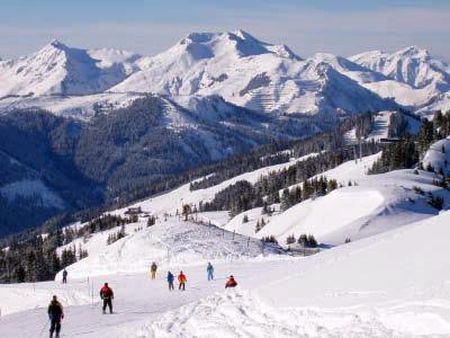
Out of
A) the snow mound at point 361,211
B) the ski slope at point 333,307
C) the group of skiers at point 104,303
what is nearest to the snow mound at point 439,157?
the snow mound at point 361,211

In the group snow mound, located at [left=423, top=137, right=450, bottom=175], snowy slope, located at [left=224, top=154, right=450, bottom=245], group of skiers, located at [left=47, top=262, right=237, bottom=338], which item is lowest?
group of skiers, located at [left=47, top=262, right=237, bottom=338]

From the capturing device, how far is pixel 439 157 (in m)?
151

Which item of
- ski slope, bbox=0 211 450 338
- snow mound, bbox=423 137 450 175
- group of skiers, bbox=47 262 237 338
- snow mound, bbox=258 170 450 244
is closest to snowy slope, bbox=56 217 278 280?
snow mound, bbox=258 170 450 244

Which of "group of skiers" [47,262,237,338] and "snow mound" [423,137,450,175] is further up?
"snow mound" [423,137,450,175]

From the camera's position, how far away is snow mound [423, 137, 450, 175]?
5757 inches

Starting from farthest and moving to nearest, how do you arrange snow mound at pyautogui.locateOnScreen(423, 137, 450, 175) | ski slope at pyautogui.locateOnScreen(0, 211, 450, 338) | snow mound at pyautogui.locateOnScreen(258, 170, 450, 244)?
snow mound at pyautogui.locateOnScreen(423, 137, 450, 175)
snow mound at pyautogui.locateOnScreen(258, 170, 450, 244)
ski slope at pyautogui.locateOnScreen(0, 211, 450, 338)

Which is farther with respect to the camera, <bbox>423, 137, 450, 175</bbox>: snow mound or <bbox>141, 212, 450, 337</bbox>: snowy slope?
<bbox>423, 137, 450, 175</bbox>: snow mound

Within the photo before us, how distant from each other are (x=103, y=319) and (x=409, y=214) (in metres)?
77.6

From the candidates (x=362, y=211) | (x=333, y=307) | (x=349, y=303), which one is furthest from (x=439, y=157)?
(x=333, y=307)

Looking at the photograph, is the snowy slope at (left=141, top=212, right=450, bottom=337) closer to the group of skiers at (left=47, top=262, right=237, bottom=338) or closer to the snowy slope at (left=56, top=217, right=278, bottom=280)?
the group of skiers at (left=47, top=262, right=237, bottom=338)

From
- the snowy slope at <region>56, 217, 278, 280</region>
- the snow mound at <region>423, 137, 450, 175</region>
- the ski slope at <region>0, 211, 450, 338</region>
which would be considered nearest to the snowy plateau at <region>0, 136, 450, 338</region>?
the ski slope at <region>0, 211, 450, 338</region>

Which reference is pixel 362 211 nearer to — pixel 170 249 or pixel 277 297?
pixel 170 249

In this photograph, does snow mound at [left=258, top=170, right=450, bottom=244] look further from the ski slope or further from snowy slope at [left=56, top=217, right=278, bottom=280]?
the ski slope

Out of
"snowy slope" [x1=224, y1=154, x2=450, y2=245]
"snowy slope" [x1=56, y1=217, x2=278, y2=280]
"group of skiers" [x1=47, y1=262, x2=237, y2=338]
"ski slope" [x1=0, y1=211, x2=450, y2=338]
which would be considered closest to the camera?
"ski slope" [x1=0, y1=211, x2=450, y2=338]
